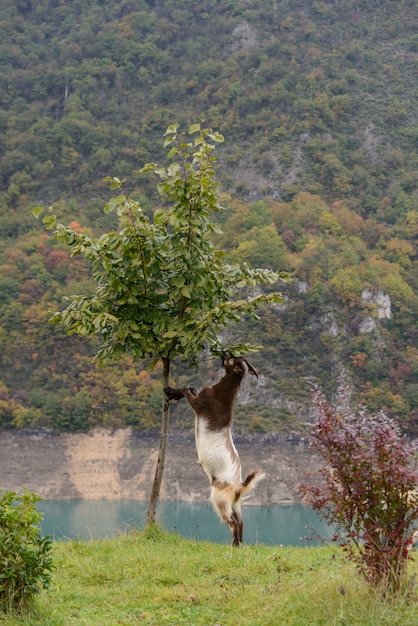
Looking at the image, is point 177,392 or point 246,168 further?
point 246,168

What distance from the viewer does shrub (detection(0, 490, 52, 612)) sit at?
459 cm

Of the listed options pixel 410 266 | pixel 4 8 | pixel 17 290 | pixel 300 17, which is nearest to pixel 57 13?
pixel 4 8

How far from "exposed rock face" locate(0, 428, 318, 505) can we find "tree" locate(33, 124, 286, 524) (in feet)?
117

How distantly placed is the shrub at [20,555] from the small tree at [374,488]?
5.24 feet

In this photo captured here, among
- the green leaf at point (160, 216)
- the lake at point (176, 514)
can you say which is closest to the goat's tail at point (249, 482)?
the green leaf at point (160, 216)

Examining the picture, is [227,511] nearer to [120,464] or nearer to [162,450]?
[162,450]

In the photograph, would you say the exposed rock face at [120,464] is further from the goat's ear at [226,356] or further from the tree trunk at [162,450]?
the goat's ear at [226,356]

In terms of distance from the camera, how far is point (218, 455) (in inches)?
280

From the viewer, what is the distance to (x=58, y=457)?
1887 inches

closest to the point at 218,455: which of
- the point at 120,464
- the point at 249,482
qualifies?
the point at 249,482

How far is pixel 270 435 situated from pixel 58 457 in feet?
40.5

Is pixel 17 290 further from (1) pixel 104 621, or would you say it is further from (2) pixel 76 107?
(1) pixel 104 621

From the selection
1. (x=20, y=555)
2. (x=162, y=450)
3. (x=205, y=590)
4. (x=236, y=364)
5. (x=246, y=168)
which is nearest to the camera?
(x=20, y=555)

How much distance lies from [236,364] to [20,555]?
9.88ft
